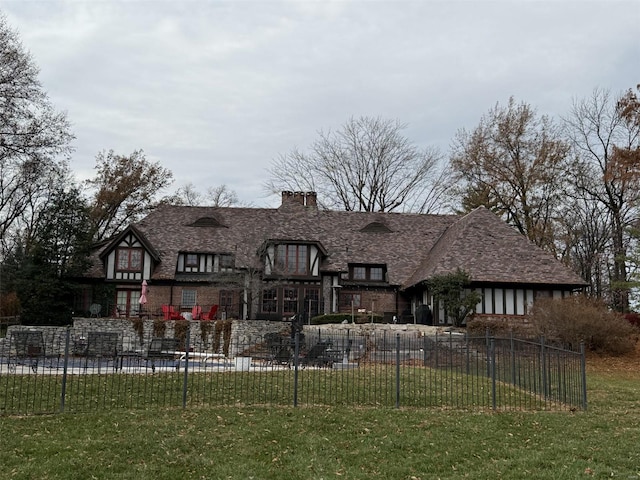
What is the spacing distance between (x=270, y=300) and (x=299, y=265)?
7.86 ft

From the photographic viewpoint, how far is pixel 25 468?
817 cm

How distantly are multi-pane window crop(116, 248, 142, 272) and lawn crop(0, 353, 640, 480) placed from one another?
2317 centimetres

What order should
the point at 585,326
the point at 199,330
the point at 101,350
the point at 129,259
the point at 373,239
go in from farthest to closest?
the point at 373,239 < the point at 129,259 < the point at 199,330 < the point at 585,326 < the point at 101,350

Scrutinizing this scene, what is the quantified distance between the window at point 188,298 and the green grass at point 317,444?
22.2 meters

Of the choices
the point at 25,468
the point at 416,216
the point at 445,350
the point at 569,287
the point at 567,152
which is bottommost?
the point at 25,468

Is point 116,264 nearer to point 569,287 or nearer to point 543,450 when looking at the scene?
point 569,287

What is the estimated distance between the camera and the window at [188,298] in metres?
33.1

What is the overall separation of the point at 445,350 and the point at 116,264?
21182 mm

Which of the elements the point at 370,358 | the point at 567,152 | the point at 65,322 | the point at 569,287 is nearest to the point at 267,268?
the point at 65,322

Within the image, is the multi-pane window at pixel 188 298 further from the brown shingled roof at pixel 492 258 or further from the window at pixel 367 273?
the brown shingled roof at pixel 492 258

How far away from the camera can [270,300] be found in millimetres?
32812

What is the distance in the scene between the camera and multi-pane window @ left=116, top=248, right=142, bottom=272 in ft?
109

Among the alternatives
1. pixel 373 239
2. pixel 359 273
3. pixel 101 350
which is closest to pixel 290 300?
pixel 359 273

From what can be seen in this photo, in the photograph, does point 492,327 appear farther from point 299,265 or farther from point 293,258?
point 293,258
